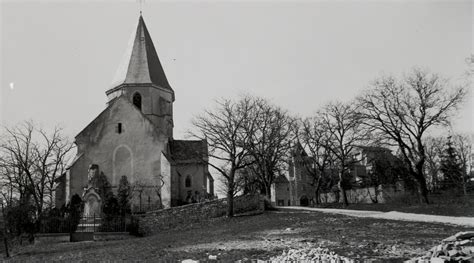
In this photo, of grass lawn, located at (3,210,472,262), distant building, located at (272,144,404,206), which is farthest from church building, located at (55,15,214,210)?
grass lawn, located at (3,210,472,262)

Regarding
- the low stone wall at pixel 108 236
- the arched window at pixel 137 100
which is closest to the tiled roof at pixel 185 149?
the arched window at pixel 137 100

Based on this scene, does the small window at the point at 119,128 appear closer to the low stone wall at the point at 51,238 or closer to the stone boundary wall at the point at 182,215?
the stone boundary wall at the point at 182,215

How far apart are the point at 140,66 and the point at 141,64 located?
0.84ft

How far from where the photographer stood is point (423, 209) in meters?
24.6

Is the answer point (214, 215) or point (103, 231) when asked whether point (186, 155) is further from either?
point (103, 231)

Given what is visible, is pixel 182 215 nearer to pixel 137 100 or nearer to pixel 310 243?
pixel 310 243

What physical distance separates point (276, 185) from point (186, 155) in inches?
1282

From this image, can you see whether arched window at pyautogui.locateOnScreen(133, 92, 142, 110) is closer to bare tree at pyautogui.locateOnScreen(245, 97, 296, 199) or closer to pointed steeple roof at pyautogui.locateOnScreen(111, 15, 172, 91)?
pointed steeple roof at pyautogui.locateOnScreen(111, 15, 172, 91)

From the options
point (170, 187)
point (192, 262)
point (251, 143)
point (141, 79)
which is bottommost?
point (192, 262)

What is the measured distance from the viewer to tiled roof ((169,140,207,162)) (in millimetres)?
40094

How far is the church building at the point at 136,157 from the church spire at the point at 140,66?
150 mm

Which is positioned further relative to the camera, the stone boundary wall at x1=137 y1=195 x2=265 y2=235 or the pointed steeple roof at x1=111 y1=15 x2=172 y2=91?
the pointed steeple roof at x1=111 y1=15 x2=172 y2=91

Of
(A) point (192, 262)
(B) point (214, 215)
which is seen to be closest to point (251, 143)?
(B) point (214, 215)

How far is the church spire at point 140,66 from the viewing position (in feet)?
139
